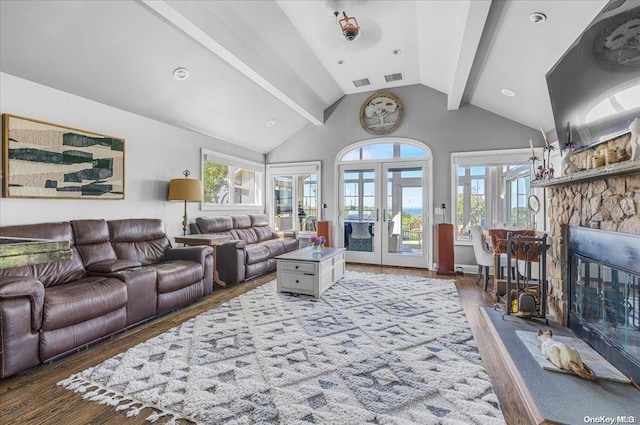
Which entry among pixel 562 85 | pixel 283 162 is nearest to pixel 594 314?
pixel 562 85

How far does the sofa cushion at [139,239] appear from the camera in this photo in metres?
3.63

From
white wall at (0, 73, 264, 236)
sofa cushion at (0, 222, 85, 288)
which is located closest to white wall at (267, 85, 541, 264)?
white wall at (0, 73, 264, 236)

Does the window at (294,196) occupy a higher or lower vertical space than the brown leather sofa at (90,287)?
higher

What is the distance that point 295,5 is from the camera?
3451 millimetres

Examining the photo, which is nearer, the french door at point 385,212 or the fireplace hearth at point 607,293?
the fireplace hearth at point 607,293

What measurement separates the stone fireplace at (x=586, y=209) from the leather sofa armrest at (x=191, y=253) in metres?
3.64

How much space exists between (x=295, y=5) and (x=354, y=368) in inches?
143

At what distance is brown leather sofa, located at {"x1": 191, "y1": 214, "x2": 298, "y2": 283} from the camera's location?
4.52m

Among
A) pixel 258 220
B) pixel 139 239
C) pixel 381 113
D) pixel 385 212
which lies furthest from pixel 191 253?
pixel 381 113

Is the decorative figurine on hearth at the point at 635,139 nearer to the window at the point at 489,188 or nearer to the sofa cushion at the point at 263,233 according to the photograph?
the window at the point at 489,188

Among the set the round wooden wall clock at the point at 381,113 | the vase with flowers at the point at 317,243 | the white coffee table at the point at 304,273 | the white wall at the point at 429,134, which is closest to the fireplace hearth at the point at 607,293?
the white coffee table at the point at 304,273

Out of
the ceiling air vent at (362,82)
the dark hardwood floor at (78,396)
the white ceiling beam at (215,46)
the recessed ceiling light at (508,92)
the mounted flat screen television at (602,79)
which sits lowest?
the dark hardwood floor at (78,396)

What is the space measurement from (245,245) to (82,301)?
2.53 m

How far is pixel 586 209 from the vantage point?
7.74ft
